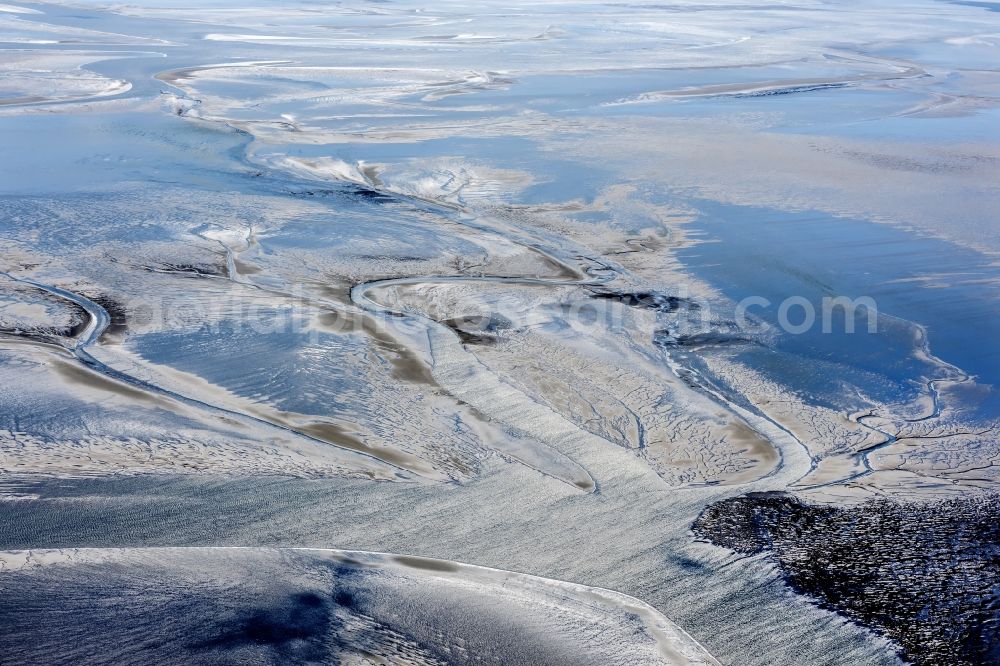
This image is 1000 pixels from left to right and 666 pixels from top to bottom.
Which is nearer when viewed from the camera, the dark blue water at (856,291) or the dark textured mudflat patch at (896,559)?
the dark textured mudflat patch at (896,559)

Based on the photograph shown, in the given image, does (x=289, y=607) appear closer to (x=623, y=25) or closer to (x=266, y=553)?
(x=266, y=553)

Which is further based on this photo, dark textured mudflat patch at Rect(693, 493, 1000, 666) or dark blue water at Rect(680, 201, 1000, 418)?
dark blue water at Rect(680, 201, 1000, 418)

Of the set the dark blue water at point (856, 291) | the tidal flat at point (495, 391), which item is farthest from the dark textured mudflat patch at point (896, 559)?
the dark blue water at point (856, 291)

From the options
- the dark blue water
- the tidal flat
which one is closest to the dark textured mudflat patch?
the tidal flat

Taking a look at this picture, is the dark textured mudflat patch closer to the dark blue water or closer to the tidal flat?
the tidal flat

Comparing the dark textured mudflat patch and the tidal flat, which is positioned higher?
the tidal flat

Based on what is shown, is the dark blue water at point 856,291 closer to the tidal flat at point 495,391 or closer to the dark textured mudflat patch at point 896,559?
the tidal flat at point 495,391
